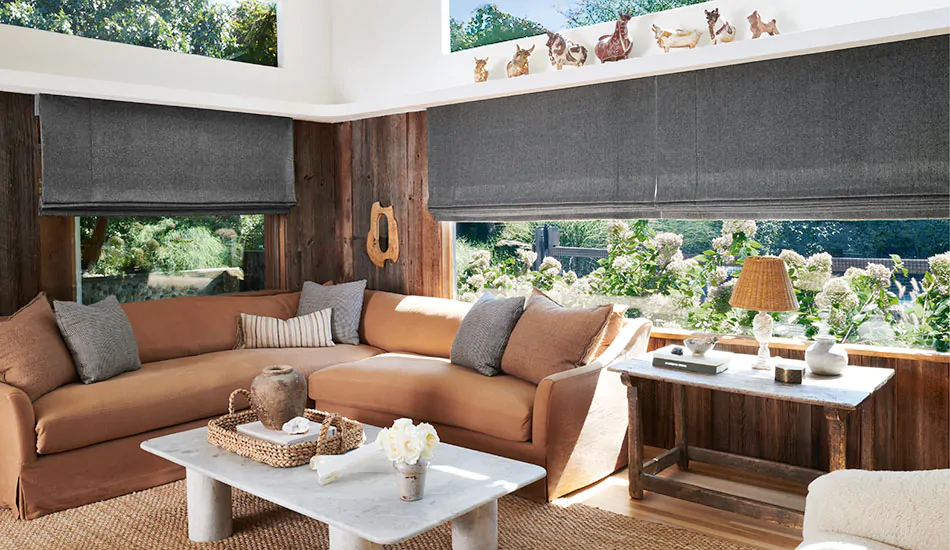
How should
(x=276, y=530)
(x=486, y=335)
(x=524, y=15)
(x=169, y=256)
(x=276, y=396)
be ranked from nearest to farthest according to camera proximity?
(x=276, y=396), (x=276, y=530), (x=486, y=335), (x=524, y=15), (x=169, y=256)

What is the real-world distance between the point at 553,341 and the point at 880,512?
2.12 m

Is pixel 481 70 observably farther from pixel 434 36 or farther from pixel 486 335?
pixel 486 335

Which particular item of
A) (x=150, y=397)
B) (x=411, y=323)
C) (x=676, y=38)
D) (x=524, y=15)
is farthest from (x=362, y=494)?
(x=524, y=15)

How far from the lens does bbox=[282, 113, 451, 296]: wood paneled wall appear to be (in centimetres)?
565

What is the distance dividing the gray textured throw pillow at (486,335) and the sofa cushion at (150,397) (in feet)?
2.85

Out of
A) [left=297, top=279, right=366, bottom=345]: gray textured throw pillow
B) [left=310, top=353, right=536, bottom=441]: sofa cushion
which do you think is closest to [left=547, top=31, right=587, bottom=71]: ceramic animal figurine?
[left=310, top=353, right=536, bottom=441]: sofa cushion

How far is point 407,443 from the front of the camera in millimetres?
2684

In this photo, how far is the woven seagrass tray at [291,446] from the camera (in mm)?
3104

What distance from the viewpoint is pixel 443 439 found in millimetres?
4230

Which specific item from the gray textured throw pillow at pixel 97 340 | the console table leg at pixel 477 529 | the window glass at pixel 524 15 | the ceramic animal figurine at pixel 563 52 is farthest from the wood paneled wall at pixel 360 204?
the console table leg at pixel 477 529

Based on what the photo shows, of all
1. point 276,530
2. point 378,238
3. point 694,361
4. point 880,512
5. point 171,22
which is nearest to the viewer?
point 880,512

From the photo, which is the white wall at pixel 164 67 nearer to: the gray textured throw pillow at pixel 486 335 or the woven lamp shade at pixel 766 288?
the gray textured throw pillow at pixel 486 335

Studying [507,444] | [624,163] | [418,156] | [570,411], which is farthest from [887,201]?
[418,156]

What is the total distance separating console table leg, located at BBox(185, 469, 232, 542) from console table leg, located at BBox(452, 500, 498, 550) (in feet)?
3.71
